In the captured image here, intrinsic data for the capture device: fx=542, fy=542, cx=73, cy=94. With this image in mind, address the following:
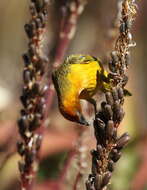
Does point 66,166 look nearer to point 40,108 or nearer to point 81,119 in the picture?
point 40,108

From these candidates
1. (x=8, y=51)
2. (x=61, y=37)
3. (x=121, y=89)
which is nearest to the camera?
(x=121, y=89)

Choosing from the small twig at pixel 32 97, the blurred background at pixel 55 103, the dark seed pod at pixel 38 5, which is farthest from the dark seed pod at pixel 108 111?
the blurred background at pixel 55 103

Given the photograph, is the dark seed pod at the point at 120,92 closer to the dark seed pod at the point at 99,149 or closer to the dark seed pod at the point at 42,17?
the dark seed pod at the point at 99,149

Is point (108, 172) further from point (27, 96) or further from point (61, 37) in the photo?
point (61, 37)

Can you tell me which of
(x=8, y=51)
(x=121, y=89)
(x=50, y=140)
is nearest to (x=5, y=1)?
(x=8, y=51)

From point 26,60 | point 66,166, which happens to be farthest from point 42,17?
point 66,166
